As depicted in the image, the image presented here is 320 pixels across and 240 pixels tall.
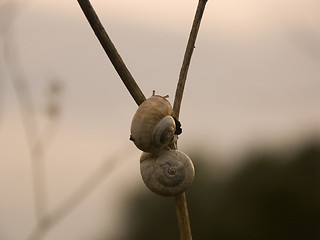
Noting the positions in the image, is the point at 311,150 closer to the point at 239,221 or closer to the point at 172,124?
the point at 239,221

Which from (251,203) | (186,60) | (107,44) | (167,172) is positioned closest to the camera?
(107,44)

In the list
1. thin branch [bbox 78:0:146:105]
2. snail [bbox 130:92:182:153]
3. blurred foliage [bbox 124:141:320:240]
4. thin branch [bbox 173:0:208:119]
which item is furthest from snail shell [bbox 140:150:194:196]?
blurred foliage [bbox 124:141:320:240]


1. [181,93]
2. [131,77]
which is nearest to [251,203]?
[181,93]

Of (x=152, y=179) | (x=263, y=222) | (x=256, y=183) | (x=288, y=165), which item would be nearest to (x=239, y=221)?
(x=263, y=222)

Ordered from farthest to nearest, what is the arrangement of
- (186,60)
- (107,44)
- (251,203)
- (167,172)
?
(251,203) < (167,172) < (186,60) < (107,44)

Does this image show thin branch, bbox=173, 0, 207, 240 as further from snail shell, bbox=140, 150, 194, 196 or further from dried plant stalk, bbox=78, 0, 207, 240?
snail shell, bbox=140, 150, 194, 196

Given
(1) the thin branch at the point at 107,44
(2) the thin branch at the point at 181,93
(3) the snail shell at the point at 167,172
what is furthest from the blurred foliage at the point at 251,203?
(1) the thin branch at the point at 107,44

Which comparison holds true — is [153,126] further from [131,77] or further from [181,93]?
[131,77]
